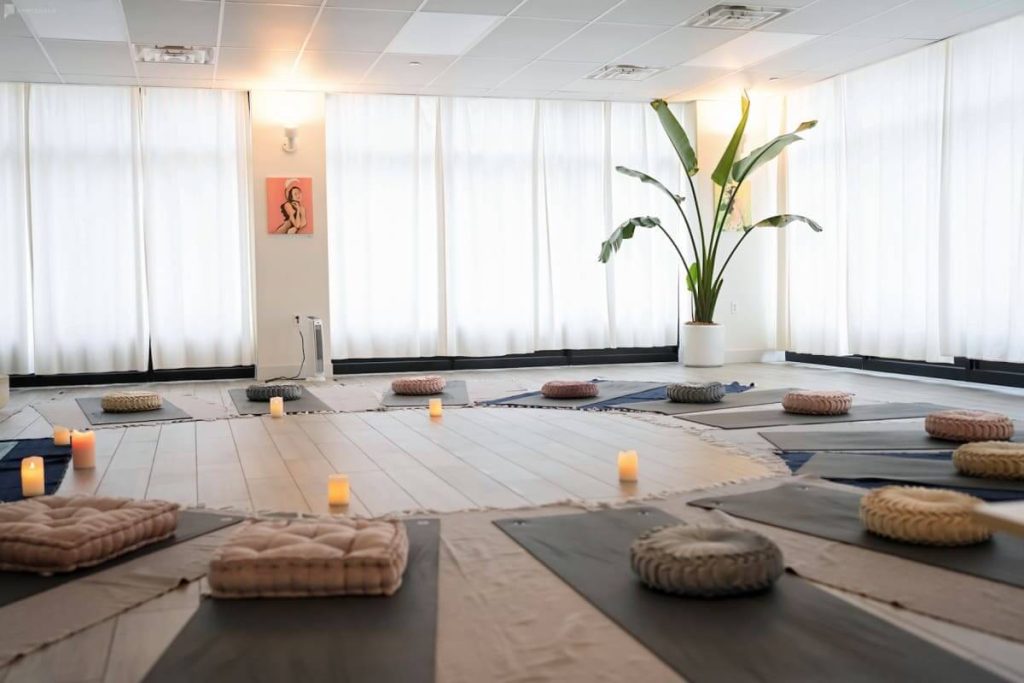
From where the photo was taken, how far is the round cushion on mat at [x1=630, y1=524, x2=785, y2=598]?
2213mm

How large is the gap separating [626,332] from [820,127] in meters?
2.28

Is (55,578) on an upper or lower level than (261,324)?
lower

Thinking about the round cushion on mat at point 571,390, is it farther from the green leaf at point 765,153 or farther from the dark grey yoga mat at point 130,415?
the green leaf at point 765,153

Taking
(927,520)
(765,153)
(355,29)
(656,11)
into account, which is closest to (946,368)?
(765,153)

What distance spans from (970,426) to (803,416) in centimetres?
100

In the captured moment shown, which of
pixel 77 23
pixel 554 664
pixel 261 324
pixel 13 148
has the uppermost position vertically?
pixel 77 23

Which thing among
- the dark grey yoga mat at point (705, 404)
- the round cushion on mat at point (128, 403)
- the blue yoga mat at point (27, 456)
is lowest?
the blue yoga mat at point (27, 456)

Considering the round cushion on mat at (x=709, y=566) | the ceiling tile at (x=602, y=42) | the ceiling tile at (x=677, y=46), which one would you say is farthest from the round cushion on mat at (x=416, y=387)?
the round cushion on mat at (x=709, y=566)

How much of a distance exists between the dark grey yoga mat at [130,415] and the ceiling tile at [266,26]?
2.25 metres

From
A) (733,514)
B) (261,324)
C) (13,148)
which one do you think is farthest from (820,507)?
(13,148)

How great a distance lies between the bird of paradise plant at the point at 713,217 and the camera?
25.2 ft

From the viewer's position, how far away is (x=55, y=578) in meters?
2.46

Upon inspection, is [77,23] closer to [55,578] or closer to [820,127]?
[55,578]

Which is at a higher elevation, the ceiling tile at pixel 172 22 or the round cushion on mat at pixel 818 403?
the ceiling tile at pixel 172 22
